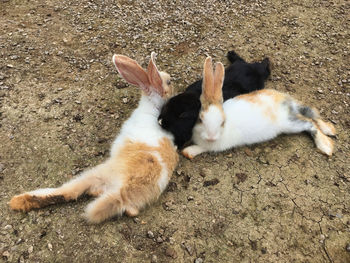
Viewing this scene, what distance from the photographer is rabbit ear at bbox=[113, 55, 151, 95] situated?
3141mm

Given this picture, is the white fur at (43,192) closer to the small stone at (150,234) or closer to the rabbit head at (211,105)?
the small stone at (150,234)

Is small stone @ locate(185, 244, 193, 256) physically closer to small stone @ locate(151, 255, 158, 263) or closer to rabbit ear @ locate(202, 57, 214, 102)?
small stone @ locate(151, 255, 158, 263)

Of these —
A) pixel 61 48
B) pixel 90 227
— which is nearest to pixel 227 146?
pixel 90 227

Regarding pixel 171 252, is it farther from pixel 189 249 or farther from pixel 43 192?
pixel 43 192

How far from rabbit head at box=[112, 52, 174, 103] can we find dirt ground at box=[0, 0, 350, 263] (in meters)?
0.54

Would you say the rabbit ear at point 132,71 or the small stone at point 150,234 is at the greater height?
the rabbit ear at point 132,71

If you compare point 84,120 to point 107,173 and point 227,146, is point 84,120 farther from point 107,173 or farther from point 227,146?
point 227,146

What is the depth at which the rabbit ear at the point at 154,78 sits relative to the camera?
318 centimetres

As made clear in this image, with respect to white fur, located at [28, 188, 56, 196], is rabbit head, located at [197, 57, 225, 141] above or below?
above

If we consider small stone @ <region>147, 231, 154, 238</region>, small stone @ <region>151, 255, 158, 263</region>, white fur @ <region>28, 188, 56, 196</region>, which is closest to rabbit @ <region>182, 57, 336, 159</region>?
small stone @ <region>147, 231, 154, 238</region>

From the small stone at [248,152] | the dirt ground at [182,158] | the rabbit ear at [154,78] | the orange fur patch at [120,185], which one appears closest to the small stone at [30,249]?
the dirt ground at [182,158]

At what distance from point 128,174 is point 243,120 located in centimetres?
136

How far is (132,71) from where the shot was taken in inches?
127

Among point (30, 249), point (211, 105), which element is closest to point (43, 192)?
point (30, 249)
